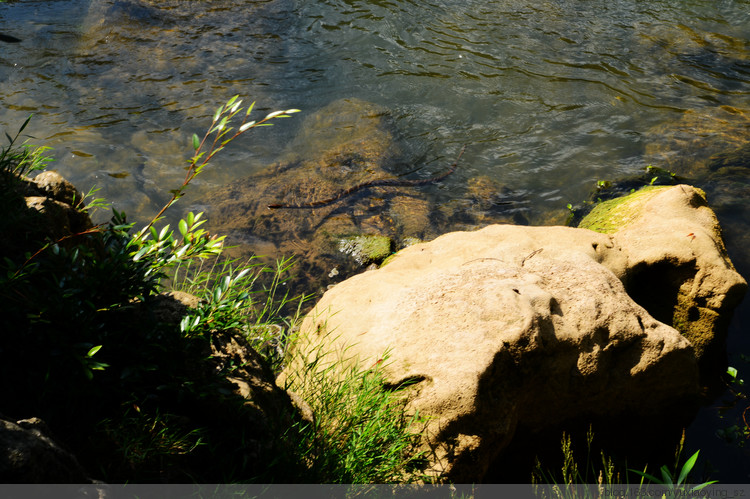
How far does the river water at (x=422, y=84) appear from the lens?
7262mm

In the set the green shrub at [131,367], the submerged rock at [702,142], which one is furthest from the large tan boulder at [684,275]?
the green shrub at [131,367]

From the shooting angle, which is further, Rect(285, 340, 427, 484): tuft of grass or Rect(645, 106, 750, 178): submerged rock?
Rect(645, 106, 750, 178): submerged rock

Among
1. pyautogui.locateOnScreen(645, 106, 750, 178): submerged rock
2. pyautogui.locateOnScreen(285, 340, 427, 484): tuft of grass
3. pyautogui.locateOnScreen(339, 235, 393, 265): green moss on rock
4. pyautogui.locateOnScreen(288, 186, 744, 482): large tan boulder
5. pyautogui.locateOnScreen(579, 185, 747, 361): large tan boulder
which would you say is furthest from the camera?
pyautogui.locateOnScreen(645, 106, 750, 178): submerged rock

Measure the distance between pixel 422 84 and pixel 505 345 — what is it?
6214 millimetres

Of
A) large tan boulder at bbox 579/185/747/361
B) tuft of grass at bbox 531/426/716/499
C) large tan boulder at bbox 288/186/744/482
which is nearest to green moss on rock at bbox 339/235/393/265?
large tan boulder at bbox 288/186/744/482

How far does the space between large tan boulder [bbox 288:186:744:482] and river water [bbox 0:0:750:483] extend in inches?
86.4

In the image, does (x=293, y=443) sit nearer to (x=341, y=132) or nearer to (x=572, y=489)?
(x=572, y=489)

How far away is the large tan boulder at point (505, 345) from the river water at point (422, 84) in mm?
2195

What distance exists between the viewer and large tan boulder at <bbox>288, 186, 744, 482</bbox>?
331 cm

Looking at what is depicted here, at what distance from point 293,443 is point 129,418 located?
32.3 inches

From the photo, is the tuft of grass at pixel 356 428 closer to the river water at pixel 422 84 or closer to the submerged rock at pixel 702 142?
the river water at pixel 422 84

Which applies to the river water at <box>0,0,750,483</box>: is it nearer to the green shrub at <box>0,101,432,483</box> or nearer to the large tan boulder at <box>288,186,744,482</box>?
the large tan boulder at <box>288,186,744,482</box>

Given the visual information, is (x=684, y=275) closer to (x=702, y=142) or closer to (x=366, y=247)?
(x=366, y=247)

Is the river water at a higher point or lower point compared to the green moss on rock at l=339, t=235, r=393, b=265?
higher
